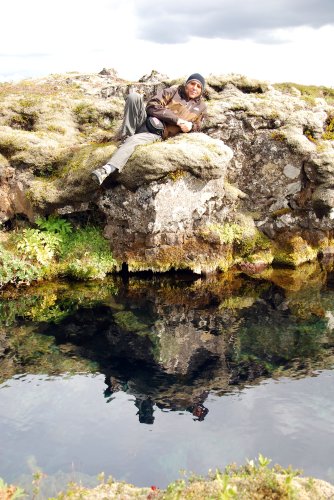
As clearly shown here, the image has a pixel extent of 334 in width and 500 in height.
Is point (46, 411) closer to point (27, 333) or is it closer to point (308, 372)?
point (27, 333)

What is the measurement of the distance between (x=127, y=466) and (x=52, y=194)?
13.8 m

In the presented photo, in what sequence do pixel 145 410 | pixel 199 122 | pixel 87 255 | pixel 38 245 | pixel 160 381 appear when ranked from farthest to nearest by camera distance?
pixel 199 122 < pixel 87 255 < pixel 38 245 < pixel 160 381 < pixel 145 410

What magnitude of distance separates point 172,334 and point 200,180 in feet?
26.1

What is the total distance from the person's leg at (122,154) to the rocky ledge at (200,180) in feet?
1.29

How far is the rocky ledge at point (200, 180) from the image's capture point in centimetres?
1983

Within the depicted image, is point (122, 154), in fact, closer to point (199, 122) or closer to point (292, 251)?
point (199, 122)

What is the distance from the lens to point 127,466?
952 cm

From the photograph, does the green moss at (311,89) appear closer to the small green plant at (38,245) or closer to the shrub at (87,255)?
the shrub at (87,255)

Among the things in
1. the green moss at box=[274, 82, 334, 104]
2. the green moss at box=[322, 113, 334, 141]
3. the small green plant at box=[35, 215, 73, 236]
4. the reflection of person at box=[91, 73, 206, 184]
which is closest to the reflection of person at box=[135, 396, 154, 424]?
the reflection of person at box=[91, 73, 206, 184]

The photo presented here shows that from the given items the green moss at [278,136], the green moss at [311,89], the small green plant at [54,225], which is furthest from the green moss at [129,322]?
the green moss at [311,89]

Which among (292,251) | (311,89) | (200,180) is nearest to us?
(200,180)

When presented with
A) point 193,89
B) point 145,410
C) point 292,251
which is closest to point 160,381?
point 145,410

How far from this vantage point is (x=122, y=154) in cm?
1905

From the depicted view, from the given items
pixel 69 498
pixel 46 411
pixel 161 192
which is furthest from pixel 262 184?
pixel 69 498
